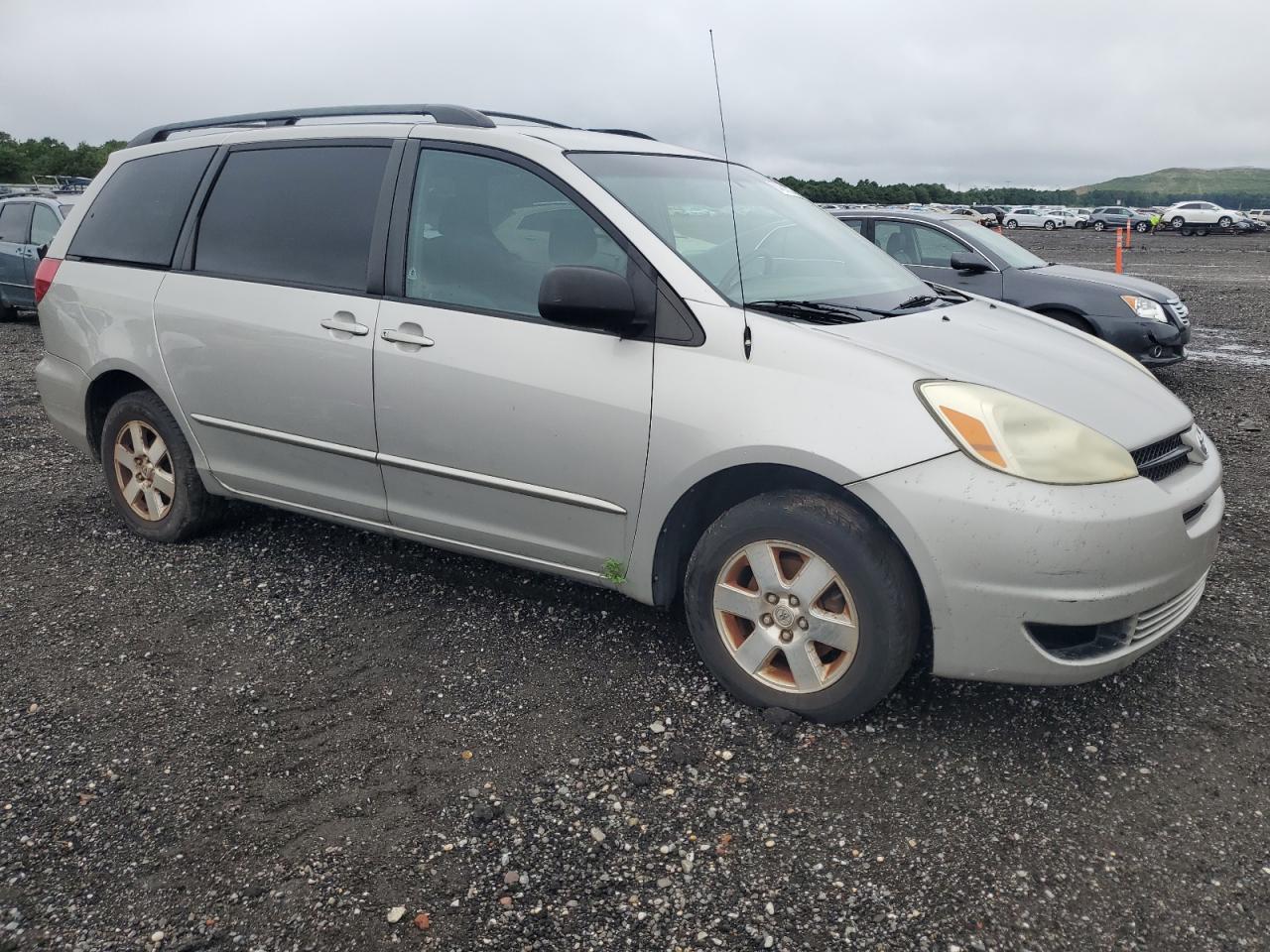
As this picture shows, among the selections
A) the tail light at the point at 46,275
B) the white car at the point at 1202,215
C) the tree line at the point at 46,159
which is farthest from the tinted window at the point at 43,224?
the tree line at the point at 46,159

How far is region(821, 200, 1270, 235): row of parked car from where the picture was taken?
45.2 meters

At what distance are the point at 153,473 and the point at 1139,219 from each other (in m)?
57.9

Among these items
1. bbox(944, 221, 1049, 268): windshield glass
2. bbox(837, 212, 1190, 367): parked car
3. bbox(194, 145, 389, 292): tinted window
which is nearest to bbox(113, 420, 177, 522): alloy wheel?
bbox(194, 145, 389, 292): tinted window

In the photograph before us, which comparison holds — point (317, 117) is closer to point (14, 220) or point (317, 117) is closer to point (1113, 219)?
point (14, 220)

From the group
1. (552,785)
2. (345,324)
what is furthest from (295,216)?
(552,785)

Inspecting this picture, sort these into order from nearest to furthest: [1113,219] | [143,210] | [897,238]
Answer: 1. [143,210]
2. [897,238]
3. [1113,219]

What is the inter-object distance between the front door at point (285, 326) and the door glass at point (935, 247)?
650 cm

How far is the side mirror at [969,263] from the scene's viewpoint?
28.2ft

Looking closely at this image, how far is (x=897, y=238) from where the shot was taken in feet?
30.5

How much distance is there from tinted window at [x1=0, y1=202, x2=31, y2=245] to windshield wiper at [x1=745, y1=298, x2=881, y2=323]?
1203 centimetres

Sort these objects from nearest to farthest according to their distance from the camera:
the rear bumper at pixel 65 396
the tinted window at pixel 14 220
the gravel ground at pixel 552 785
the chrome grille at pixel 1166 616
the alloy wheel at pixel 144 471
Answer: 1. the gravel ground at pixel 552 785
2. the chrome grille at pixel 1166 616
3. the alloy wheel at pixel 144 471
4. the rear bumper at pixel 65 396
5. the tinted window at pixel 14 220

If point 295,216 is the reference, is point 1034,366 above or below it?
below

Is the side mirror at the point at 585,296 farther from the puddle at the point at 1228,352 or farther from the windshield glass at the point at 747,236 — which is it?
the puddle at the point at 1228,352

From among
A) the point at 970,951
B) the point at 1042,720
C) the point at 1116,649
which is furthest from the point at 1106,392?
the point at 970,951
